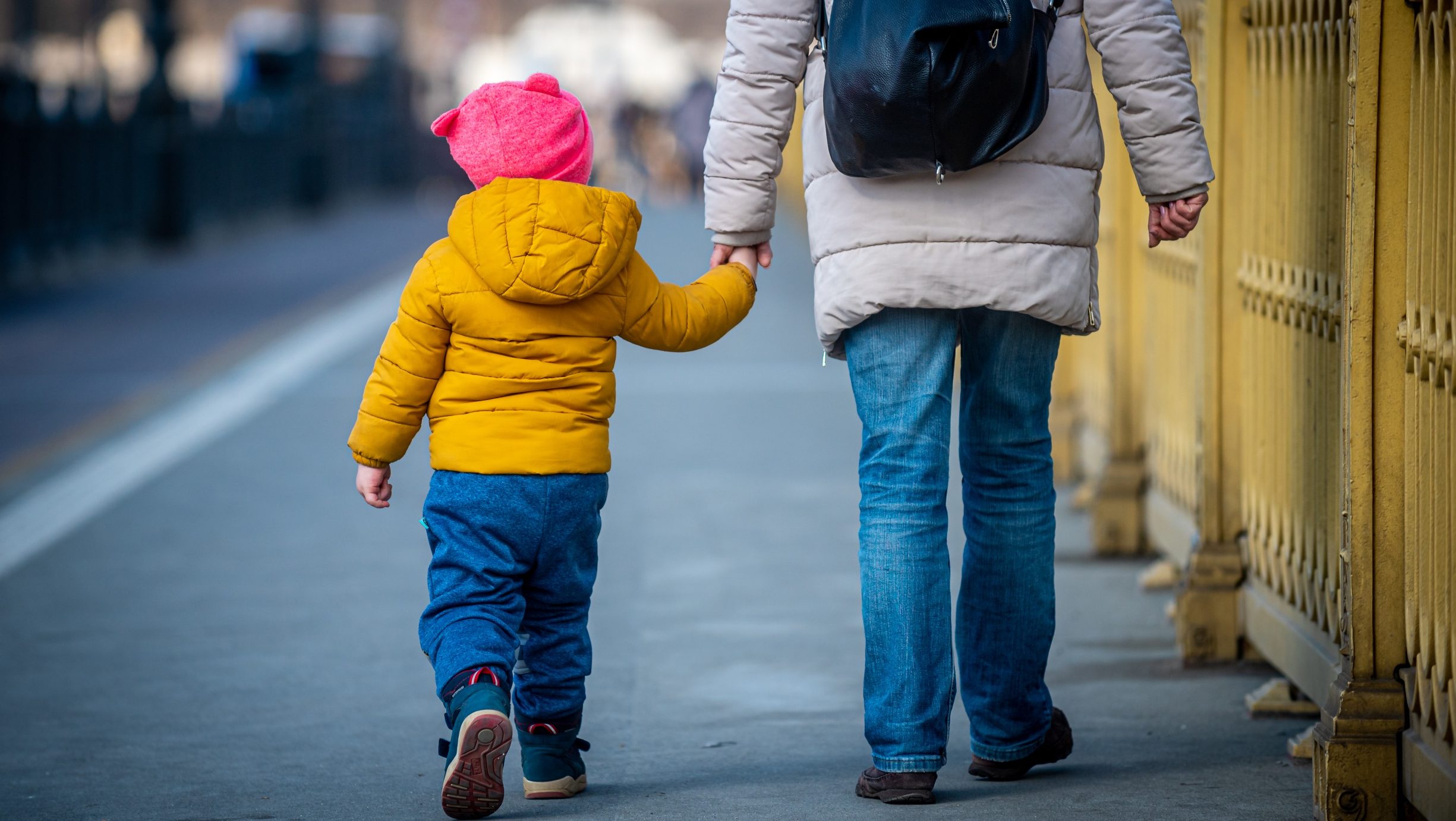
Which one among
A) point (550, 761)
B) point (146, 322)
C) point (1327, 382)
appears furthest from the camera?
point (146, 322)

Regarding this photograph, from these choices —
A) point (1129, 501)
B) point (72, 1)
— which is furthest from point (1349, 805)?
point (72, 1)

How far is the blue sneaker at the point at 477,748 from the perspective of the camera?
3.08 metres

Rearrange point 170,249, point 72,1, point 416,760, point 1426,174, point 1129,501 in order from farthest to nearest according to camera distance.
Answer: point 72,1, point 170,249, point 1129,501, point 416,760, point 1426,174

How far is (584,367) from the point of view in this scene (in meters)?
3.31

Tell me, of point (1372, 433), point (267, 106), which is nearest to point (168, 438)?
point (1372, 433)

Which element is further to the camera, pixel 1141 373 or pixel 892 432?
pixel 1141 373

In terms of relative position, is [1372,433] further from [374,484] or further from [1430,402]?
[374,484]

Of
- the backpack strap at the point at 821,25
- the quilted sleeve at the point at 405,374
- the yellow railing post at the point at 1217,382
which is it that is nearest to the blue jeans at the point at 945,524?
the backpack strap at the point at 821,25

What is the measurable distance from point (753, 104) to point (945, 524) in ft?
2.60

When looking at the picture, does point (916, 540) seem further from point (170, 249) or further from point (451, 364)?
point (170, 249)

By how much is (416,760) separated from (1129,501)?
8.82 feet

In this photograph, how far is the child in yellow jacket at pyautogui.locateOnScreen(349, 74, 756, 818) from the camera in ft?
10.5

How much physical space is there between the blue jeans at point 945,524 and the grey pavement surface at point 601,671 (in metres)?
0.17

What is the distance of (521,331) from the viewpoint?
326 centimetres
